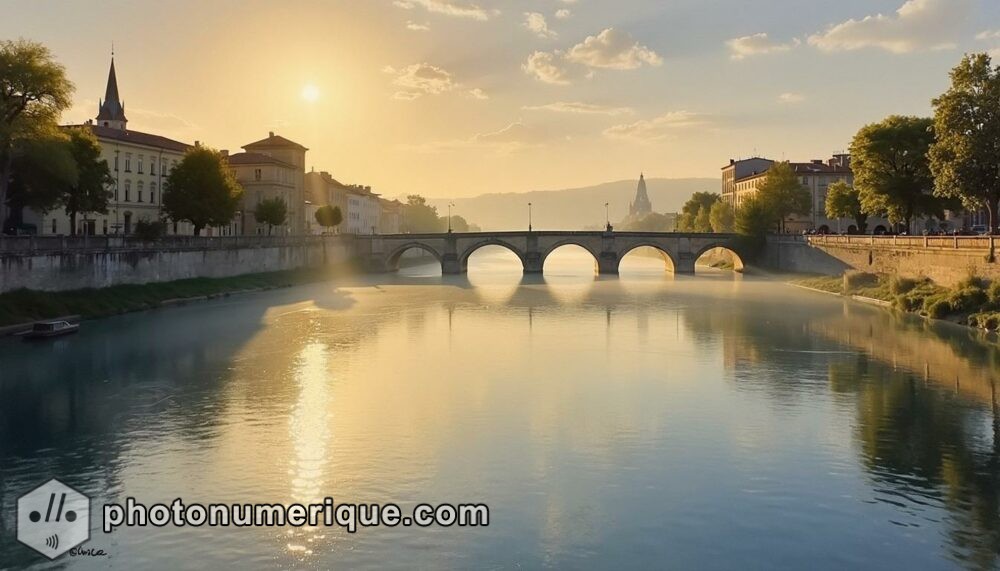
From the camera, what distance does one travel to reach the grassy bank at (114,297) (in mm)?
48469

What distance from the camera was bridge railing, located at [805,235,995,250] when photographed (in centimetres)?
5391

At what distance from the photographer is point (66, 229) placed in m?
73.7

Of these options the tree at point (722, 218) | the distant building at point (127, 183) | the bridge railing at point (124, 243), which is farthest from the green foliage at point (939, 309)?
the tree at point (722, 218)

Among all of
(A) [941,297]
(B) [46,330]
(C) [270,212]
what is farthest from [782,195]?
(B) [46,330]

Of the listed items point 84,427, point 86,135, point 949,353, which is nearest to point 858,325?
point 949,353

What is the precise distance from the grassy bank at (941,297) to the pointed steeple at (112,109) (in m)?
84.1

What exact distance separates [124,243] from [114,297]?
570 cm

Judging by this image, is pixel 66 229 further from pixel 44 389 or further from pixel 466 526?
pixel 466 526

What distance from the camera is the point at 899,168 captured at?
75.8 metres

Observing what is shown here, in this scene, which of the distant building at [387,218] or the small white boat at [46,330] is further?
the distant building at [387,218]

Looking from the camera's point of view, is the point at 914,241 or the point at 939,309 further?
the point at 914,241

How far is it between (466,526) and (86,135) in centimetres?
5760

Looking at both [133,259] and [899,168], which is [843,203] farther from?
[133,259]

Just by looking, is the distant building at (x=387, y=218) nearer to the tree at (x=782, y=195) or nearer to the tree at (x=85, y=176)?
the tree at (x=782, y=195)
